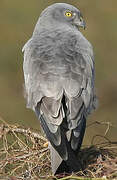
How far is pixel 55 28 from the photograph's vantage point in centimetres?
775

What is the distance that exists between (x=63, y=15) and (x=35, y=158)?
8.10ft

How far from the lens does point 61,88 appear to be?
6.41 metres

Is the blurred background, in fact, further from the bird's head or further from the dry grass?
the dry grass

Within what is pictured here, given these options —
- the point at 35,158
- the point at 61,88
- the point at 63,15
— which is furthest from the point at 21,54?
the point at 35,158

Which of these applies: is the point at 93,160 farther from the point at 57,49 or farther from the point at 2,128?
the point at 57,49

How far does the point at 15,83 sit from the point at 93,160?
30.7 ft

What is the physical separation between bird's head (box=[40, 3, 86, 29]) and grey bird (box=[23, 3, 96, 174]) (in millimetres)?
490

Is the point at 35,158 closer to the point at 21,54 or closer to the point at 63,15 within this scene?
the point at 63,15

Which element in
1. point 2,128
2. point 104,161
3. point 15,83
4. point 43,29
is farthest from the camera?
point 15,83

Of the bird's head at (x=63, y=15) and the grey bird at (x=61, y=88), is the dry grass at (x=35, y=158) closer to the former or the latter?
the grey bird at (x=61, y=88)

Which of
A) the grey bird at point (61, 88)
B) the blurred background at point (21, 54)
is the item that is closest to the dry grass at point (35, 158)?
the grey bird at point (61, 88)

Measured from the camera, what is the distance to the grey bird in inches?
245

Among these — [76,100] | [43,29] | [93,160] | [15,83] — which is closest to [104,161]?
[93,160]

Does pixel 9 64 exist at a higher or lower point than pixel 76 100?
lower
